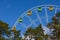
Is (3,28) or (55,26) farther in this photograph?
(55,26)

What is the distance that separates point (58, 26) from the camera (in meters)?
67.7

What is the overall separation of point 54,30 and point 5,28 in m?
11.3

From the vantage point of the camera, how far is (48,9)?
57.6 meters

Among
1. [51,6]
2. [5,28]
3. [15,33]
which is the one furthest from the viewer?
[15,33]

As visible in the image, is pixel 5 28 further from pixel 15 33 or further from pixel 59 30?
pixel 59 30

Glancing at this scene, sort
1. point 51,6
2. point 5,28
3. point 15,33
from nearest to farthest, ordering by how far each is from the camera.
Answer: point 51,6, point 5,28, point 15,33

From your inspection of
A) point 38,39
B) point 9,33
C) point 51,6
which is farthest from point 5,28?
point 51,6

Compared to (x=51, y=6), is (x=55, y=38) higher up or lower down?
lower down

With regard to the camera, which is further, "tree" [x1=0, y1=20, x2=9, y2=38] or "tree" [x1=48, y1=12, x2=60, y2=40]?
"tree" [x1=48, y1=12, x2=60, y2=40]

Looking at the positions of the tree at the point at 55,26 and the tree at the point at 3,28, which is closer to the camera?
the tree at the point at 3,28

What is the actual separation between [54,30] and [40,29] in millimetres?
7047

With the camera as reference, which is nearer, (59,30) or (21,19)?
(21,19)

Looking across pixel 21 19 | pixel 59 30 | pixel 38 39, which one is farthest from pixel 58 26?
pixel 21 19

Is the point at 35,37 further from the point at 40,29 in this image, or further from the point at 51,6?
the point at 51,6
